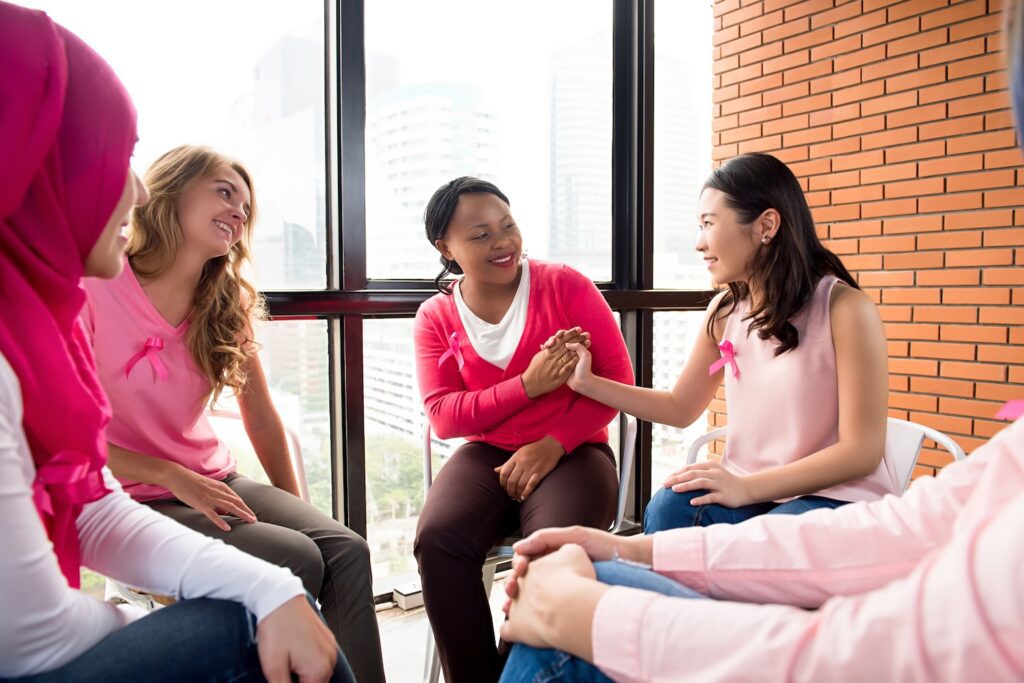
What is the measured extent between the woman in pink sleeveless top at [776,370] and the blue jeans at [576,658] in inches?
26.4

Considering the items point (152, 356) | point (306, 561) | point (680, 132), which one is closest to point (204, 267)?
point (152, 356)

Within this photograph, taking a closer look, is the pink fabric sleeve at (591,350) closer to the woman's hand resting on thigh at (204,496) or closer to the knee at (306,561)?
the knee at (306,561)

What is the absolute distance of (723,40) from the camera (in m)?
3.87

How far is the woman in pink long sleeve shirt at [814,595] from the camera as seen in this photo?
2.23 ft

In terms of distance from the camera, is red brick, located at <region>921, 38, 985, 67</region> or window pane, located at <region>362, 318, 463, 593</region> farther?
red brick, located at <region>921, 38, 985, 67</region>

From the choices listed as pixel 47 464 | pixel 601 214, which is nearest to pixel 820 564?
pixel 47 464

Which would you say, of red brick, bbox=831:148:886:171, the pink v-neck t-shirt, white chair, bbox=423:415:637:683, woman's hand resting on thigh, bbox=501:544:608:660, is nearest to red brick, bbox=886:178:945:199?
red brick, bbox=831:148:886:171

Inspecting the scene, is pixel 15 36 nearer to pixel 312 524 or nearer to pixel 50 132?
pixel 50 132

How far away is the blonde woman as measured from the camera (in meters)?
1.74

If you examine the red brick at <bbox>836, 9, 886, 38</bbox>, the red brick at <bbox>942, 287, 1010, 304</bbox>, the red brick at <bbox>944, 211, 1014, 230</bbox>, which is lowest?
the red brick at <bbox>942, 287, 1010, 304</bbox>

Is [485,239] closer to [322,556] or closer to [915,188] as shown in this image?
[322,556]

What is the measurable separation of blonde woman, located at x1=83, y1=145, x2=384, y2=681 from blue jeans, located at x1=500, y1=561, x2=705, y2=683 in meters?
0.83

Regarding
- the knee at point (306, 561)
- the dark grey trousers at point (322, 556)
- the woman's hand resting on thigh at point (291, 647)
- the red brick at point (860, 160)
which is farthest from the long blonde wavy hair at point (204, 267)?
the red brick at point (860, 160)

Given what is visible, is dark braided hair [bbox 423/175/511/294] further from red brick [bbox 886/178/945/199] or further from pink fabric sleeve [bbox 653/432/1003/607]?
red brick [bbox 886/178/945/199]
